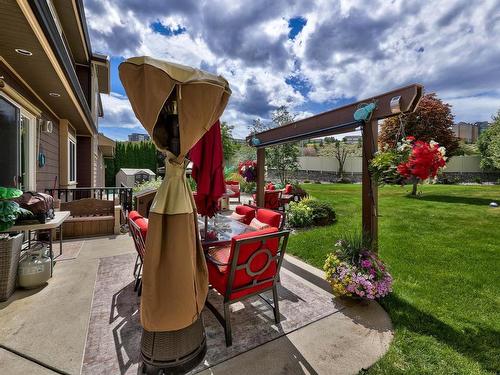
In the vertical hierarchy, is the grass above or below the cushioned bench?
below

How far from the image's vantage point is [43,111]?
17.3ft

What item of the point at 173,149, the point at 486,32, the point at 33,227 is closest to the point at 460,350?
the point at 173,149

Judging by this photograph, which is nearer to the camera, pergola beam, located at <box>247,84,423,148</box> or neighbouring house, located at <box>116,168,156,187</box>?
pergola beam, located at <box>247,84,423,148</box>

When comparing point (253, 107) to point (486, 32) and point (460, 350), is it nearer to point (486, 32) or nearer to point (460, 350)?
point (486, 32)

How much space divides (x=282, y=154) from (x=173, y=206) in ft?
30.7

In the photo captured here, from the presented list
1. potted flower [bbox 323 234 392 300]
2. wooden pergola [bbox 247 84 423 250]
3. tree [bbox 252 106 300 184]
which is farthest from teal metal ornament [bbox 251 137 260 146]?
tree [bbox 252 106 300 184]

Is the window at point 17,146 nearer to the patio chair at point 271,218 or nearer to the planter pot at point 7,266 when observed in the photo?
the planter pot at point 7,266

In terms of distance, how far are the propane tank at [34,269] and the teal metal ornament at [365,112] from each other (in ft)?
13.7

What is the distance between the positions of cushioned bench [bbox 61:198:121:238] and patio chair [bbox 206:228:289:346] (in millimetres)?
4054

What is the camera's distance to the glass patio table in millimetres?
2564

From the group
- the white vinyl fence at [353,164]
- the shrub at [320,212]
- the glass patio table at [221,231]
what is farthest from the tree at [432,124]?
the glass patio table at [221,231]

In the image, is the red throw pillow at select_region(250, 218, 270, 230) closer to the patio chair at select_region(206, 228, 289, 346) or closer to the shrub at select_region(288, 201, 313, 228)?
the patio chair at select_region(206, 228, 289, 346)

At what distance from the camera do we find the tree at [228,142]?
20953 mm

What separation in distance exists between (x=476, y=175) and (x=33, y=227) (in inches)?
1148
